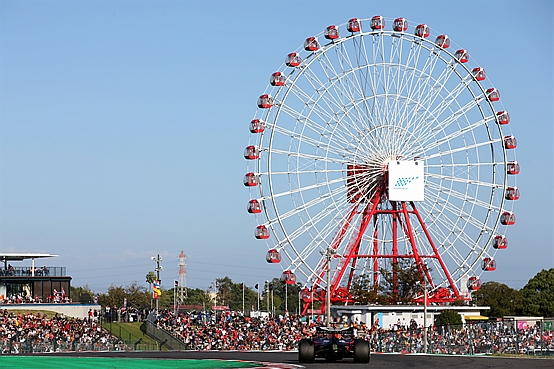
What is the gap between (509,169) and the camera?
7300 cm

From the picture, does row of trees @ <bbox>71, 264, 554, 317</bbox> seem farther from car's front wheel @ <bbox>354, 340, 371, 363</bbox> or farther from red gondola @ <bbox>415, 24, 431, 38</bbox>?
car's front wheel @ <bbox>354, 340, 371, 363</bbox>

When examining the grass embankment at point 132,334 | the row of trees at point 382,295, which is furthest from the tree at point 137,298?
the grass embankment at point 132,334

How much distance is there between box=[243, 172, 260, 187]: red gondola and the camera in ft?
218

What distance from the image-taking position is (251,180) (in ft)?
218

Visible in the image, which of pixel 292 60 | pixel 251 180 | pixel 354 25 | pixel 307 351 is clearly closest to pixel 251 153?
pixel 251 180

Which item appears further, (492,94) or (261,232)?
(492,94)

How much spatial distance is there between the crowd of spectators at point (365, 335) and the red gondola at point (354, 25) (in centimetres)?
2227

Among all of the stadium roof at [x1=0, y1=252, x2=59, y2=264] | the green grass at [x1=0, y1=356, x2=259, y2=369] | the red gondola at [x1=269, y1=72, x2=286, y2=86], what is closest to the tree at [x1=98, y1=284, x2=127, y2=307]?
the stadium roof at [x1=0, y1=252, x2=59, y2=264]

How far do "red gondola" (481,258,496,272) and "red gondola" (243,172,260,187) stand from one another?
20236 millimetres

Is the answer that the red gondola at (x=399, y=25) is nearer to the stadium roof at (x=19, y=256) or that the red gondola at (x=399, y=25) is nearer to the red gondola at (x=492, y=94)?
the red gondola at (x=492, y=94)

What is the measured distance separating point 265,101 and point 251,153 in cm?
394

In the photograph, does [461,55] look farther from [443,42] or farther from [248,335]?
[248,335]

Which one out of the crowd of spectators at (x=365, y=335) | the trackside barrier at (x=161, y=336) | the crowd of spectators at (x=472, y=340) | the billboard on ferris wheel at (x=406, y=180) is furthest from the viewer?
the billboard on ferris wheel at (x=406, y=180)

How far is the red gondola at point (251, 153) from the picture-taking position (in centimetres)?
6688
